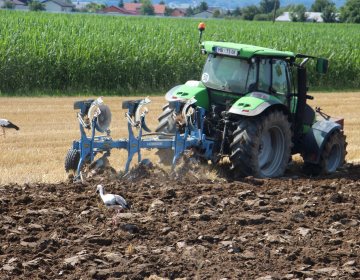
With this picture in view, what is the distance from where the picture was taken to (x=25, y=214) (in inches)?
200

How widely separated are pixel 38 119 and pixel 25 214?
6.01 metres

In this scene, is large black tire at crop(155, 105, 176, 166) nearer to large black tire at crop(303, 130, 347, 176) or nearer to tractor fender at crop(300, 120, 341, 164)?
tractor fender at crop(300, 120, 341, 164)

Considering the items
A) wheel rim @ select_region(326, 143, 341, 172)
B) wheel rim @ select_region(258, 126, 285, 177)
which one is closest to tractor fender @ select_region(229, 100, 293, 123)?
wheel rim @ select_region(258, 126, 285, 177)

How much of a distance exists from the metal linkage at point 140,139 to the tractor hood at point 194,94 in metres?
0.34

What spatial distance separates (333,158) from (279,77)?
72.2 inches

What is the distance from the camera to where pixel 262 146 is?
709cm

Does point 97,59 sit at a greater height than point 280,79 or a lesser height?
greater

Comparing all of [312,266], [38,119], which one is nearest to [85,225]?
[312,266]

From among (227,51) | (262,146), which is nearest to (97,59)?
(227,51)

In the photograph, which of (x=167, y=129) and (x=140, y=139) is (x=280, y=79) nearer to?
(x=167, y=129)

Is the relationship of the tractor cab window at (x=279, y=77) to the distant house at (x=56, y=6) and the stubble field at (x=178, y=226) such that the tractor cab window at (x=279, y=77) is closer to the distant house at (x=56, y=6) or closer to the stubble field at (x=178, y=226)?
the stubble field at (x=178, y=226)

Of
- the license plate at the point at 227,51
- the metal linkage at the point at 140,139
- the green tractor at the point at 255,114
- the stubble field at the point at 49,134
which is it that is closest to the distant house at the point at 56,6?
the stubble field at the point at 49,134

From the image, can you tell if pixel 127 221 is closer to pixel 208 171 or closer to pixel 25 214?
pixel 25 214

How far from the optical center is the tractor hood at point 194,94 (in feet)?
23.7
